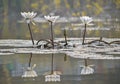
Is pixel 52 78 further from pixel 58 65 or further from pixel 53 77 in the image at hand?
pixel 58 65

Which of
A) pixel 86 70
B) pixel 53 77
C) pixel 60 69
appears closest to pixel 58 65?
pixel 60 69

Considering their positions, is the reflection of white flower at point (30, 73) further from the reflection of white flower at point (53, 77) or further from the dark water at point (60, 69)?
the reflection of white flower at point (53, 77)

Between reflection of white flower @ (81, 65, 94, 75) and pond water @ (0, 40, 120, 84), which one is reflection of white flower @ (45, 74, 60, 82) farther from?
reflection of white flower @ (81, 65, 94, 75)

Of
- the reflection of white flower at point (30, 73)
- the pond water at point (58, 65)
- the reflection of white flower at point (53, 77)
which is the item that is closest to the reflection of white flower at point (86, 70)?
the pond water at point (58, 65)

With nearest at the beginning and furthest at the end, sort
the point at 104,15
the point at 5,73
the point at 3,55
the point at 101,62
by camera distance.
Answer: the point at 5,73 < the point at 101,62 < the point at 3,55 < the point at 104,15

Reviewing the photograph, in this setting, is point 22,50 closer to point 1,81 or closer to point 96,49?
point 96,49

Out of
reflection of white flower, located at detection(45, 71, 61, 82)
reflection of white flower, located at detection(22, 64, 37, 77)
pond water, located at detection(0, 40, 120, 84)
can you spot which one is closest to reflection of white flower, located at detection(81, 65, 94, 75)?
pond water, located at detection(0, 40, 120, 84)

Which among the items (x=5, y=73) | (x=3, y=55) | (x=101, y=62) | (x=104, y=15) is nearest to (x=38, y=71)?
(x=5, y=73)
